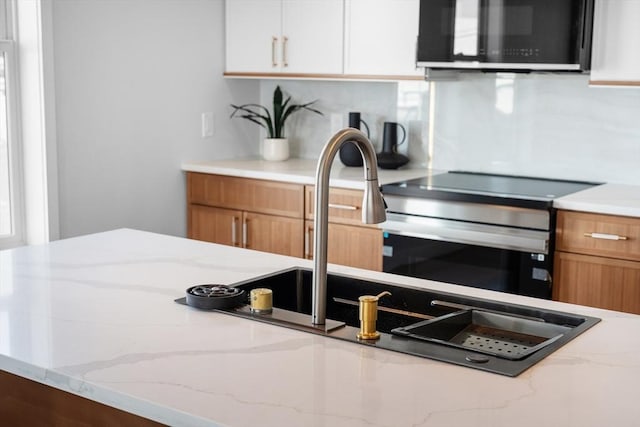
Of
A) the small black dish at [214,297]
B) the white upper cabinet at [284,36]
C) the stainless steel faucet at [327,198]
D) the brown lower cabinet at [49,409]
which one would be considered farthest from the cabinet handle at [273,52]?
the brown lower cabinet at [49,409]

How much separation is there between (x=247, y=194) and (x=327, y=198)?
2495 millimetres

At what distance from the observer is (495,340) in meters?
1.96

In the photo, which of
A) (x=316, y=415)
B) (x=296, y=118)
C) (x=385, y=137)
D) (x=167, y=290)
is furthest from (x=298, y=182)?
(x=316, y=415)

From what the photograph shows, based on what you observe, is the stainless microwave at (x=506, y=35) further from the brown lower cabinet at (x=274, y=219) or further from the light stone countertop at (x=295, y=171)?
the brown lower cabinet at (x=274, y=219)

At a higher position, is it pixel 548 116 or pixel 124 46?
pixel 124 46

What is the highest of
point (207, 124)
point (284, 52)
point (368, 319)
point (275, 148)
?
point (284, 52)

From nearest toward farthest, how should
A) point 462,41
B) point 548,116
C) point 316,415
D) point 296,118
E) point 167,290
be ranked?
point 316,415 < point 167,290 < point 462,41 < point 548,116 < point 296,118

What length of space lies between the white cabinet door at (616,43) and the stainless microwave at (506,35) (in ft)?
0.14

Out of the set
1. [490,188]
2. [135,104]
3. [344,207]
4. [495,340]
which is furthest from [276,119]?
[495,340]

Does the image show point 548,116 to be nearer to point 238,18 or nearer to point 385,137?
point 385,137

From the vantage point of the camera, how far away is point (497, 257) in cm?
347

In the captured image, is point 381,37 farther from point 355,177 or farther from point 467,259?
point 467,259

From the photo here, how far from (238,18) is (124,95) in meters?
0.79

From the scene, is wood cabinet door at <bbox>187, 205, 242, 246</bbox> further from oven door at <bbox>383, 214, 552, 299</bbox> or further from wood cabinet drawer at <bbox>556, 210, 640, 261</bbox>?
wood cabinet drawer at <bbox>556, 210, 640, 261</bbox>
